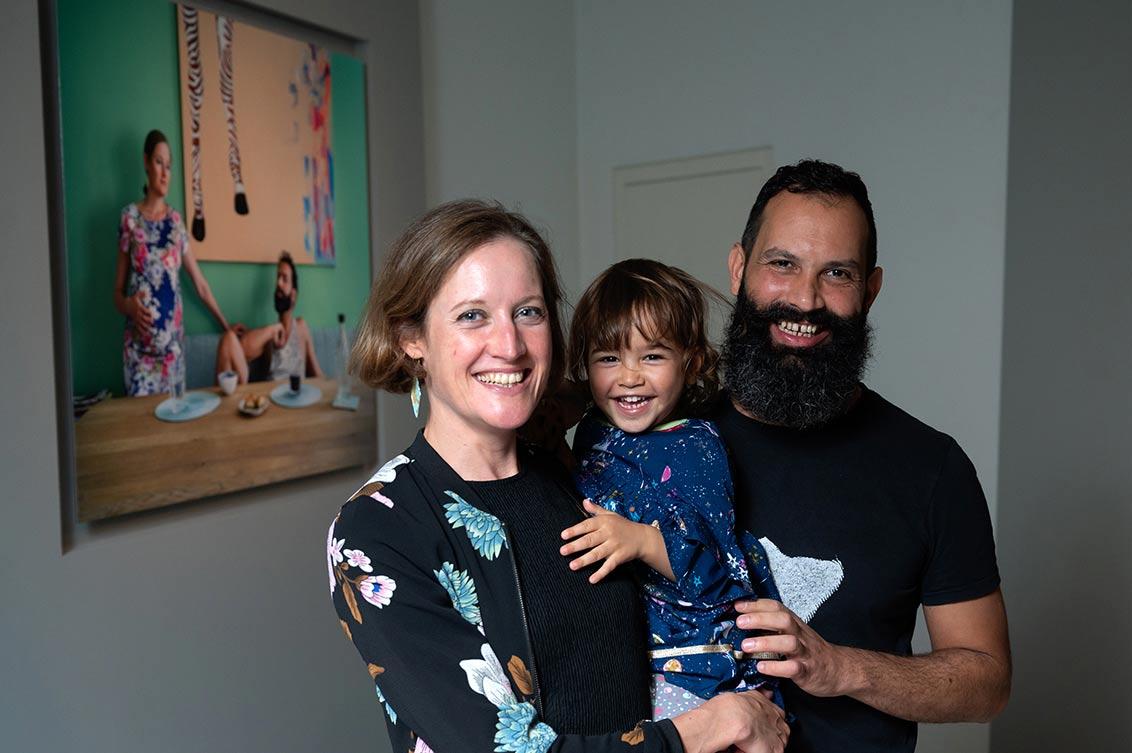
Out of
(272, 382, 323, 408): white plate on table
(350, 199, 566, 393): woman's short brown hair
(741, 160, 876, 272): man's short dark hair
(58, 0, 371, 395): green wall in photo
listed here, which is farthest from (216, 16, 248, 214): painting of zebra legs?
(741, 160, 876, 272): man's short dark hair

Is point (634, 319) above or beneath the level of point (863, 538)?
above

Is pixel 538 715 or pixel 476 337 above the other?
pixel 476 337

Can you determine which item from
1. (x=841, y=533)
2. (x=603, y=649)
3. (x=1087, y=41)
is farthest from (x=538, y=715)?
(x=1087, y=41)

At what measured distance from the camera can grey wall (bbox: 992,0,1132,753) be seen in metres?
3.18


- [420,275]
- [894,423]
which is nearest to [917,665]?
Answer: [894,423]

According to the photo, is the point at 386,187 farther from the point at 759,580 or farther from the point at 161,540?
the point at 759,580

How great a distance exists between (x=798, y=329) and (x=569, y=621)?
2.66 feet

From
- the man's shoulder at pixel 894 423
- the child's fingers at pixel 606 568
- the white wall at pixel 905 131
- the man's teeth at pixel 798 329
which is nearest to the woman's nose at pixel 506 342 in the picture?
the child's fingers at pixel 606 568

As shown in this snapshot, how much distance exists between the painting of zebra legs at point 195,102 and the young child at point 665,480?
1.44 metres

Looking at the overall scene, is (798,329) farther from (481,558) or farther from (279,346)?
(279,346)

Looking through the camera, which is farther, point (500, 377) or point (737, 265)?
point (737, 265)

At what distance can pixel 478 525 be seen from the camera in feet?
4.14

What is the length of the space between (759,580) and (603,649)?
1.41ft

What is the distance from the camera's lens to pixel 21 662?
7.31ft
